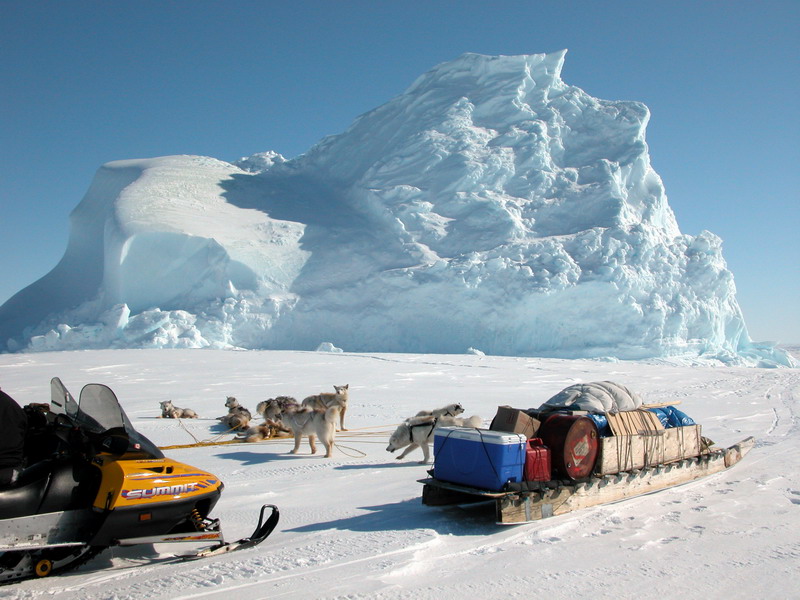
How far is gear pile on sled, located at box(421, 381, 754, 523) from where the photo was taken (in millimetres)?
4520

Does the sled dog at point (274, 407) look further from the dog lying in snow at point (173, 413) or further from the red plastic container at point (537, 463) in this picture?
the red plastic container at point (537, 463)

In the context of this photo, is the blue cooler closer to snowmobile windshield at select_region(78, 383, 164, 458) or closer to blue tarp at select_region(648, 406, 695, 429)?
snowmobile windshield at select_region(78, 383, 164, 458)

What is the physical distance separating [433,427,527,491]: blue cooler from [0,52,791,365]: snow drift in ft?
90.2

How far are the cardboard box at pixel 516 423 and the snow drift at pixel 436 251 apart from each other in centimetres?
2745

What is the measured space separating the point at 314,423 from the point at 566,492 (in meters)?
3.51

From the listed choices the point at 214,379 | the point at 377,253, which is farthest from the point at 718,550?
the point at 377,253

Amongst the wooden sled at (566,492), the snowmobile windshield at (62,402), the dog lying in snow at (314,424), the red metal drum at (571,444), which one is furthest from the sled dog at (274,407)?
the red metal drum at (571,444)

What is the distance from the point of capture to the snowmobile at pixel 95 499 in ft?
10.7

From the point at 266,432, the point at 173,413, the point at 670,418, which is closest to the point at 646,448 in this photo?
the point at 670,418

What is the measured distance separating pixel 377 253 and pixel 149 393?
25.5 meters

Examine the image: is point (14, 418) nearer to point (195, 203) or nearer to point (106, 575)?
point (106, 575)

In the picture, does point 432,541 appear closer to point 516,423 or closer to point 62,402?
point 516,423

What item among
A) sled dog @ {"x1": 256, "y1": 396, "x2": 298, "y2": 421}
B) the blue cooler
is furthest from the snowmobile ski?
sled dog @ {"x1": 256, "y1": 396, "x2": 298, "y2": 421}

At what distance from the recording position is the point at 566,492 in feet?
15.5
